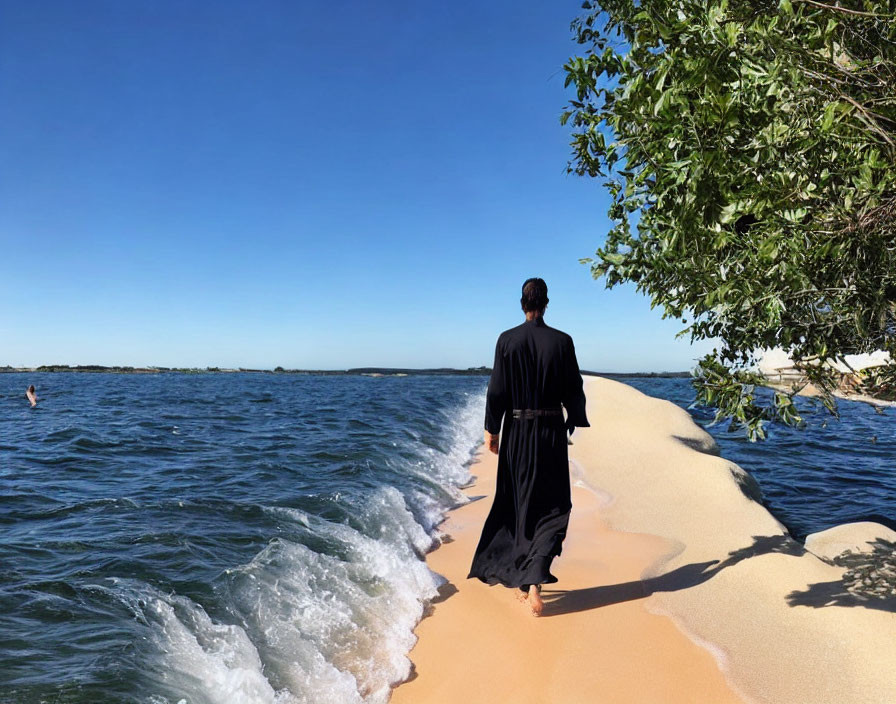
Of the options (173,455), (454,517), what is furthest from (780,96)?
(173,455)

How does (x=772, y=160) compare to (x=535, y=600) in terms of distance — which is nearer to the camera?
(x=772, y=160)

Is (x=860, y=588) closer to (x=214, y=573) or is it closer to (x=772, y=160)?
(x=772, y=160)

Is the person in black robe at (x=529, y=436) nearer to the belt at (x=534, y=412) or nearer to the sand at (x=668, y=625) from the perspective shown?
the belt at (x=534, y=412)

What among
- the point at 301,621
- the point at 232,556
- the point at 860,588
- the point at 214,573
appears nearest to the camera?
the point at 301,621

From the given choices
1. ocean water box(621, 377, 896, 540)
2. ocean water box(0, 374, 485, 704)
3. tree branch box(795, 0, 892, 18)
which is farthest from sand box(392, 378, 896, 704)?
tree branch box(795, 0, 892, 18)

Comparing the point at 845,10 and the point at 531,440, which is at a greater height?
the point at 845,10

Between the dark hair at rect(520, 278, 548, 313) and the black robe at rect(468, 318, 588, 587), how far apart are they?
126 mm

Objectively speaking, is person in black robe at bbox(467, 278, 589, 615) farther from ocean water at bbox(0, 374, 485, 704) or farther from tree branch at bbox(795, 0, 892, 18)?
tree branch at bbox(795, 0, 892, 18)

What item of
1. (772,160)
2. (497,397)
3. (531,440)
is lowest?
(531,440)

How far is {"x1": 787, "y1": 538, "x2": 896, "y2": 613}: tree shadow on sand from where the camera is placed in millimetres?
4652

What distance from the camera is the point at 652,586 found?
5.38 meters

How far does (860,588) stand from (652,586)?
5.71ft

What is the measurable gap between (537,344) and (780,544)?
3690mm

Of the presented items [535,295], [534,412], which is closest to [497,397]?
[534,412]
